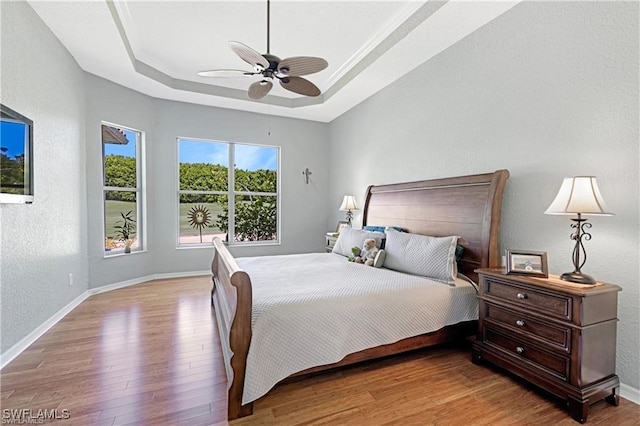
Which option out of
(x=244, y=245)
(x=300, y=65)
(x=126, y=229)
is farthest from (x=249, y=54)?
(x=244, y=245)

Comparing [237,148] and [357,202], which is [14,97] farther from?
Answer: [357,202]

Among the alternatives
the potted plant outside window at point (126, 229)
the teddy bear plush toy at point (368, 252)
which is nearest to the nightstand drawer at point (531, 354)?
the teddy bear plush toy at point (368, 252)

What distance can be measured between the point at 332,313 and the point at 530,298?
4.43 ft

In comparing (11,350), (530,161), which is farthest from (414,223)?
(11,350)

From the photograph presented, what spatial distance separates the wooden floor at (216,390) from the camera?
176 centimetres

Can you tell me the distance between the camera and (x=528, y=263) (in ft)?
7.08

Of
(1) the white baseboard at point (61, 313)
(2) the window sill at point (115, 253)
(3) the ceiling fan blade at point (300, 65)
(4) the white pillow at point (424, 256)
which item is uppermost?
(3) the ceiling fan blade at point (300, 65)

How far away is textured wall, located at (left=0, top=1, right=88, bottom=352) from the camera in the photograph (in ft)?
7.97

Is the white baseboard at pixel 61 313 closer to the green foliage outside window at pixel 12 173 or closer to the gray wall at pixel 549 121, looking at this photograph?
the green foliage outside window at pixel 12 173

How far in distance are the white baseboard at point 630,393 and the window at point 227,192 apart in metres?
5.06

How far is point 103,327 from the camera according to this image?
3037mm

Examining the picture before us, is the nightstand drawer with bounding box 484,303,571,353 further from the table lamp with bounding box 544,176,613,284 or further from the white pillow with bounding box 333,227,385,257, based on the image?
the white pillow with bounding box 333,227,385,257

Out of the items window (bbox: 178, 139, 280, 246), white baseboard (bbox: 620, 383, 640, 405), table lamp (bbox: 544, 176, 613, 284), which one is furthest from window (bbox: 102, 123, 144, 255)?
white baseboard (bbox: 620, 383, 640, 405)

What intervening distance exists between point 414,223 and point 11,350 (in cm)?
392
